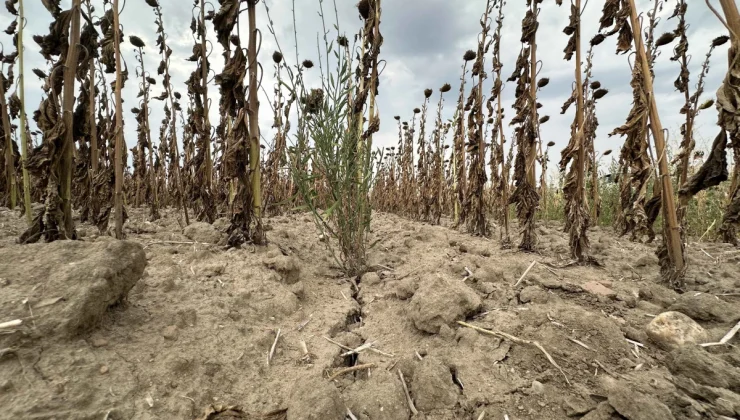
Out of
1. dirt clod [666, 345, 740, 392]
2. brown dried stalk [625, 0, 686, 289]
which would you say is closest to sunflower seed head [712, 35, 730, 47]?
brown dried stalk [625, 0, 686, 289]

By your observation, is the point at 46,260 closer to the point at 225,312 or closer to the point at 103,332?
the point at 103,332

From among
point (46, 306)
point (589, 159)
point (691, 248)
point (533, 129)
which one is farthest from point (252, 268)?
point (589, 159)

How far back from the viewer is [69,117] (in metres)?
2.13

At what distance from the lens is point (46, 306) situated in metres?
1.35

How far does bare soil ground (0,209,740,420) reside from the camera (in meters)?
1.21

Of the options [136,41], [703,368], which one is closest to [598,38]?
[703,368]

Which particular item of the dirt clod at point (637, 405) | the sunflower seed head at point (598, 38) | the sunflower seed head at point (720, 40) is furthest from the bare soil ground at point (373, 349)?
the sunflower seed head at point (720, 40)

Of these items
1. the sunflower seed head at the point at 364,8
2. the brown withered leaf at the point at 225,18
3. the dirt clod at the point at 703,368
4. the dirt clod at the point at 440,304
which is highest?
the sunflower seed head at the point at 364,8

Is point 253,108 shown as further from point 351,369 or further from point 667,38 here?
point 667,38

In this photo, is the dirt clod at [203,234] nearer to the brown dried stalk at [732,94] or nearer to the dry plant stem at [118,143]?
the dry plant stem at [118,143]

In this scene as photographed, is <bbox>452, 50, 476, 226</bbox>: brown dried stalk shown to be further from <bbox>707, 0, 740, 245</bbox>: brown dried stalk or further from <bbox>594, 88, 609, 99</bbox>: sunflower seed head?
<bbox>707, 0, 740, 245</bbox>: brown dried stalk

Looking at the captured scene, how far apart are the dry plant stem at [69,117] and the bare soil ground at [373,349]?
58 centimetres

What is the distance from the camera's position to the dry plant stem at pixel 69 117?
2.12 meters

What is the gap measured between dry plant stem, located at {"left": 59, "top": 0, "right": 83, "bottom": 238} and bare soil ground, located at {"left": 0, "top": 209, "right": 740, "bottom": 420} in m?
0.58
